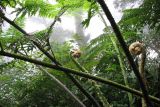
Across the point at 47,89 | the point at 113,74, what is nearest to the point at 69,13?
the point at 113,74

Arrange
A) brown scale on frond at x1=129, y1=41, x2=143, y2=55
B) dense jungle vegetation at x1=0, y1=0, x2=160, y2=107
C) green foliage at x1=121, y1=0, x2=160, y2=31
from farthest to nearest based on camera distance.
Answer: green foliage at x1=121, y1=0, x2=160, y2=31 → brown scale on frond at x1=129, y1=41, x2=143, y2=55 → dense jungle vegetation at x1=0, y1=0, x2=160, y2=107

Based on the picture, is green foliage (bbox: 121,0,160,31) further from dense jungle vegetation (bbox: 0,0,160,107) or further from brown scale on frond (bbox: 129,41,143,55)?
brown scale on frond (bbox: 129,41,143,55)

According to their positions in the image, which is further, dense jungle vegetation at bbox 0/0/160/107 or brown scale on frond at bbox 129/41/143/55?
brown scale on frond at bbox 129/41/143/55

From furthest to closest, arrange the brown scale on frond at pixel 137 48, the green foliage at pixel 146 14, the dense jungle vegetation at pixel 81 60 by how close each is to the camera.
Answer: the green foliage at pixel 146 14
the brown scale on frond at pixel 137 48
the dense jungle vegetation at pixel 81 60

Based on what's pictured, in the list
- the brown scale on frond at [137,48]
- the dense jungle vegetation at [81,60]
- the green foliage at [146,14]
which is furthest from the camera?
the green foliage at [146,14]

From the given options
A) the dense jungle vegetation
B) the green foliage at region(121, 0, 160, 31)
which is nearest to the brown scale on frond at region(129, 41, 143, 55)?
the dense jungle vegetation

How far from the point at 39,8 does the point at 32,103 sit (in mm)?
2213

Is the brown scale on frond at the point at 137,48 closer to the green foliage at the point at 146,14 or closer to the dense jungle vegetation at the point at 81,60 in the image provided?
the dense jungle vegetation at the point at 81,60

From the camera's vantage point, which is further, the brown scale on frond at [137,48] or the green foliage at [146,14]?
the green foliage at [146,14]

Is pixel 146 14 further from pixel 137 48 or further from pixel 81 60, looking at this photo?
pixel 81 60

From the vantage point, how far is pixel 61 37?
32031mm

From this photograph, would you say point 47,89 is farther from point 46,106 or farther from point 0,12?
point 0,12

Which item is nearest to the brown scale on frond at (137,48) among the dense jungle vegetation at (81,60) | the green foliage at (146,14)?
the dense jungle vegetation at (81,60)

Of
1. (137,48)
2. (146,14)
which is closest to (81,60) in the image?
(146,14)
